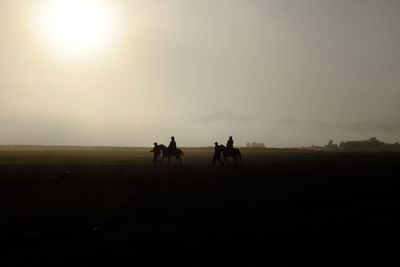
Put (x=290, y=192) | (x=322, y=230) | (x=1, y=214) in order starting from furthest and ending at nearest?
(x=290, y=192) < (x=1, y=214) < (x=322, y=230)

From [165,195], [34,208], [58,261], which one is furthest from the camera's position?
[165,195]

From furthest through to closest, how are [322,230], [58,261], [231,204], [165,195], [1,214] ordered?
[165,195] < [231,204] < [1,214] < [322,230] < [58,261]

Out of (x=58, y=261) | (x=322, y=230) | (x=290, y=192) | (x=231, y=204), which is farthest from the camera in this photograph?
(x=290, y=192)

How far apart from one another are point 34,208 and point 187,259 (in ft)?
28.9

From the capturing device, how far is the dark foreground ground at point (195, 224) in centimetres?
1094

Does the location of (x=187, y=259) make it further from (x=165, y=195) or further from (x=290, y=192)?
(x=290, y=192)

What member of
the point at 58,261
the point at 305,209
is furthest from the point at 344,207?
the point at 58,261

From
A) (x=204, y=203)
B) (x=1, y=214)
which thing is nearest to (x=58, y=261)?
(x=1, y=214)

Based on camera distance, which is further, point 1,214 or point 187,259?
point 1,214

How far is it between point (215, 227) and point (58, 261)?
514 centimetres

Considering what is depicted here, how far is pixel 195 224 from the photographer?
A: 14.5 metres

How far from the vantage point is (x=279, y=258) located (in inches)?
423

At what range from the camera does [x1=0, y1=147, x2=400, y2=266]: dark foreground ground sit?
1094 cm

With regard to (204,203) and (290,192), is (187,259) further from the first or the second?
(290,192)
